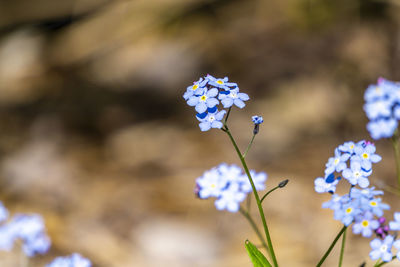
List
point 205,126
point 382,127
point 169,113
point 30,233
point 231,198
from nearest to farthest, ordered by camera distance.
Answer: point 382,127 < point 205,126 < point 231,198 < point 30,233 < point 169,113

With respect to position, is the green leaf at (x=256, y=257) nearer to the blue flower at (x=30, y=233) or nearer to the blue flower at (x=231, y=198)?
the blue flower at (x=231, y=198)

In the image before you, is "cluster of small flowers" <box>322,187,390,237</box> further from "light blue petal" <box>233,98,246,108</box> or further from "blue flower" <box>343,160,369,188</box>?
"light blue petal" <box>233,98,246,108</box>

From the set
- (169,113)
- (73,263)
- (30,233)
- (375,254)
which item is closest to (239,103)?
(375,254)

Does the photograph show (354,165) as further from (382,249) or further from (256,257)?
(256,257)

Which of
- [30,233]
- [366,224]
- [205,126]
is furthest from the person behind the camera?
[30,233]

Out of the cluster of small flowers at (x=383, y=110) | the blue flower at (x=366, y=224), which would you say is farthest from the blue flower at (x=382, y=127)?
the blue flower at (x=366, y=224)

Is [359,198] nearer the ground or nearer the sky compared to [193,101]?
nearer the ground

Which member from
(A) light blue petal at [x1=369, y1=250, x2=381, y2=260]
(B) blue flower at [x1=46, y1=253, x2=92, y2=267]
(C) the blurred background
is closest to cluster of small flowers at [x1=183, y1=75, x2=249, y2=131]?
(A) light blue petal at [x1=369, y1=250, x2=381, y2=260]
